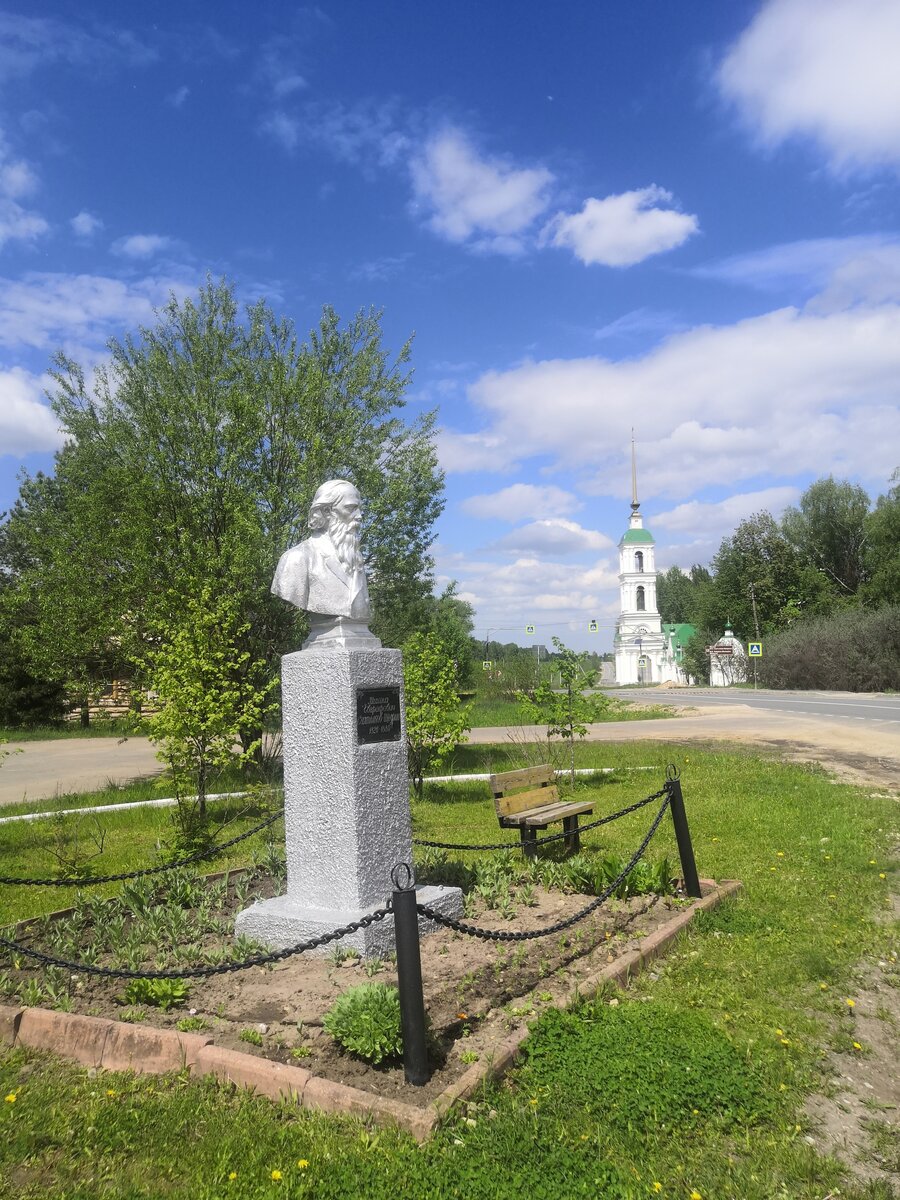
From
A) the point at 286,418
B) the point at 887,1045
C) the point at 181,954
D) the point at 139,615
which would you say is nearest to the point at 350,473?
the point at 286,418

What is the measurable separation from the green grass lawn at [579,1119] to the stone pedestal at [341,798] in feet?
4.77

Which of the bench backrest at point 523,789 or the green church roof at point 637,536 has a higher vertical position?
the green church roof at point 637,536

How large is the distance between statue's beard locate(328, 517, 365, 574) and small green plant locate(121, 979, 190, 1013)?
2644 mm

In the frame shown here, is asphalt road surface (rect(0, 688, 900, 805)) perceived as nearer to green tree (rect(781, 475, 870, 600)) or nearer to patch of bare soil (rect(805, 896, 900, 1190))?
patch of bare soil (rect(805, 896, 900, 1190))

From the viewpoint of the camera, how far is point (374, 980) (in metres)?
4.47

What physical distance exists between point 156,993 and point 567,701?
25.1 ft

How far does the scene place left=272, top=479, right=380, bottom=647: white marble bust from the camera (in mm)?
5348

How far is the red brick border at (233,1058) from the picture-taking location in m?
3.14

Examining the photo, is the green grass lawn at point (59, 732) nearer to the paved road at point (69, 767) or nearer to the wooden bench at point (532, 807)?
the paved road at point (69, 767)

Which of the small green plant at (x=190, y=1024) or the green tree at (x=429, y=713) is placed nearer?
the small green plant at (x=190, y=1024)

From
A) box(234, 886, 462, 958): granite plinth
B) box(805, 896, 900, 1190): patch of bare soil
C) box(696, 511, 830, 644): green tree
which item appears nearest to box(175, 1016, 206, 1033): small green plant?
box(234, 886, 462, 958): granite plinth

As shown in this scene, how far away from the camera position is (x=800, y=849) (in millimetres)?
7188

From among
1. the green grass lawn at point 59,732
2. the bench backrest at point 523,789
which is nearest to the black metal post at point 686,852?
the bench backrest at point 523,789

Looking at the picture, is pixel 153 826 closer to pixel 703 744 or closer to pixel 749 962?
pixel 749 962
